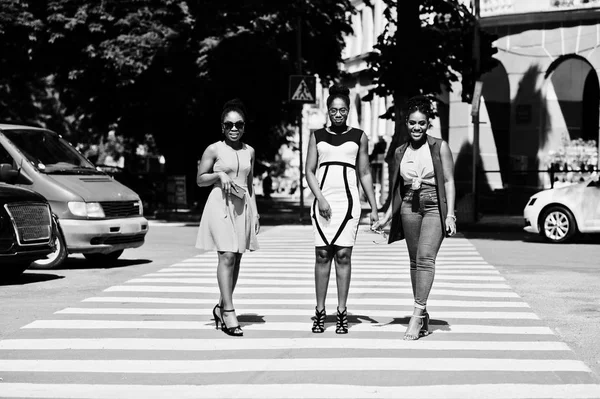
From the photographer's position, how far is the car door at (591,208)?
2131 centimetres

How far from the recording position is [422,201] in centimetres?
891

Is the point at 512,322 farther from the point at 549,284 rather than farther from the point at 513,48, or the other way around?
the point at 513,48

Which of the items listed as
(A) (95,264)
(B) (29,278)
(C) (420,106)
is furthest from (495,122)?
(C) (420,106)

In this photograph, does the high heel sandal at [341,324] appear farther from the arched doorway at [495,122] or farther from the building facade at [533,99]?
the arched doorway at [495,122]

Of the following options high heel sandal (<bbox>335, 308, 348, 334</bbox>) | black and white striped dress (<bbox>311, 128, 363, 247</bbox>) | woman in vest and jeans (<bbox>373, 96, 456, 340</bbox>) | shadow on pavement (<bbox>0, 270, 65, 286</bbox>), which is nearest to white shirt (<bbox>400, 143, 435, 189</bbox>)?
woman in vest and jeans (<bbox>373, 96, 456, 340</bbox>)

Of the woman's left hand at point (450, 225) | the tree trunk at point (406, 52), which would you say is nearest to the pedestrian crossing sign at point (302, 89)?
the tree trunk at point (406, 52)

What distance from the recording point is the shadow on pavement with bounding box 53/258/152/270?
625 inches

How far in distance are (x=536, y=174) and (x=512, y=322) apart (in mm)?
22466

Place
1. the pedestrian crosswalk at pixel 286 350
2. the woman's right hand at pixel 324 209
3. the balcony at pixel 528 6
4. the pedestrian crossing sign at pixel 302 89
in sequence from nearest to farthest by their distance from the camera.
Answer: the pedestrian crosswalk at pixel 286 350 → the woman's right hand at pixel 324 209 → the pedestrian crossing sign at pixel 302 89 → the balcony at pixel 528 6

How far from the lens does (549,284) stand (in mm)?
13375

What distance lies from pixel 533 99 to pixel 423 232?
83.2ft

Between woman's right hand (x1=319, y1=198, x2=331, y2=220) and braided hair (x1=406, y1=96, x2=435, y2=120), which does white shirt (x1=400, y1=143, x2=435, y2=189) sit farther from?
woman's right hand (x1=319, y1=198, x2=331, y2=220)

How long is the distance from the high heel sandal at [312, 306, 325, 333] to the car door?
43.5 feet

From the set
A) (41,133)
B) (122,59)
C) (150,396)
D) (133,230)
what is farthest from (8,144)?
(122,59)
